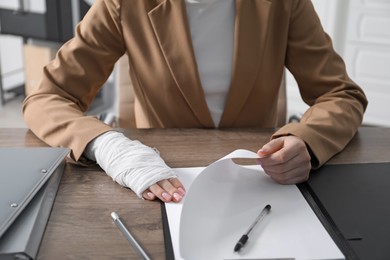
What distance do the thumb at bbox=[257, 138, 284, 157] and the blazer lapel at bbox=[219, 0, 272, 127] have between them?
312mm

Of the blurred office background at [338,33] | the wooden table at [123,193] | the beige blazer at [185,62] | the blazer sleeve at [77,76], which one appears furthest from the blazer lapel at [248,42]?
the blurred office background at [338,33]

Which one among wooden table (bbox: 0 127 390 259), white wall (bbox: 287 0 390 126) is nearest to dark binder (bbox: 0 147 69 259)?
wooden table (bbox: 0 127 390 259)

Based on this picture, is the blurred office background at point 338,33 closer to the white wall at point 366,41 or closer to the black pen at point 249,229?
the white wall at point 366,41

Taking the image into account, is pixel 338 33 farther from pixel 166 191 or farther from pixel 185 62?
pixel 166 191

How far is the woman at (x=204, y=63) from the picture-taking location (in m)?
1.11

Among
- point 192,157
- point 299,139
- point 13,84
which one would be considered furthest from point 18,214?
point 13,84

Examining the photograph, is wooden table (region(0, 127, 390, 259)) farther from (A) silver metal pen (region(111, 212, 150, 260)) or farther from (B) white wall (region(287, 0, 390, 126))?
(B) white wall (region(287, 0, 390, 126))

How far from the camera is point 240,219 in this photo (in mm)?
757

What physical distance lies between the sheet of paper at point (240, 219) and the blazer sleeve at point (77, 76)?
0.29 m

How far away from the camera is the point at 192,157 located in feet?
3.16

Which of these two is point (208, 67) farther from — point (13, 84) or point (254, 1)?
point (13, 84)

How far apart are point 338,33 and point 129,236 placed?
2460mm

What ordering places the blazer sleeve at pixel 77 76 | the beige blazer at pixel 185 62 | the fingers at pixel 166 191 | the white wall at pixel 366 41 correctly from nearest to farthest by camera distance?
the fingers at pixel 166 191, the blazer sleeve at pixel 77 76, the beige blazer at pixel 185 62, the white wall at pixel 366 41

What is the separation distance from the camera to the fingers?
81 centimetres
